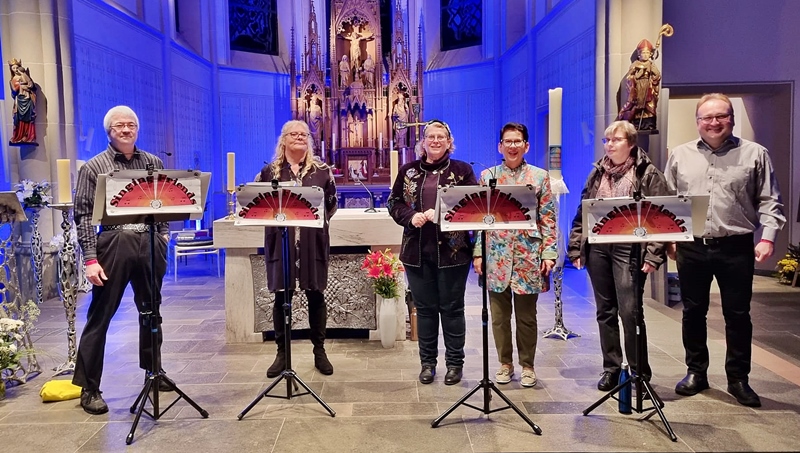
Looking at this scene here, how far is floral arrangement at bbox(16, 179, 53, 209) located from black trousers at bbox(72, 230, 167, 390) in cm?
326

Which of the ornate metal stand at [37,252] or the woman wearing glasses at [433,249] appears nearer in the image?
the woman wearing glasses at [433,249]

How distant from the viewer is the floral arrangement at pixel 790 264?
6.36 m

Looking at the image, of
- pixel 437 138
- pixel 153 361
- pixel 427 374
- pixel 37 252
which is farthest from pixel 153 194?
pixel 37 252

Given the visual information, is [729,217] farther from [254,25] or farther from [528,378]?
[254,25]

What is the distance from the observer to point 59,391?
3.30m

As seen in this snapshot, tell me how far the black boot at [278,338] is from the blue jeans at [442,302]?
31.6 inches

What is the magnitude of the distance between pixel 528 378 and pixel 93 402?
7.71ft

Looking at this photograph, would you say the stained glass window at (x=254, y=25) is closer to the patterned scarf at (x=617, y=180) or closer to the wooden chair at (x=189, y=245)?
the wooden chair at (x=189, y=245)

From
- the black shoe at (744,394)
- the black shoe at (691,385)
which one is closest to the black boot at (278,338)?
the black shoe at (691,385)

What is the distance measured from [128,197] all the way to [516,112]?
8107 millimetres

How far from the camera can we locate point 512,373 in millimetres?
3494

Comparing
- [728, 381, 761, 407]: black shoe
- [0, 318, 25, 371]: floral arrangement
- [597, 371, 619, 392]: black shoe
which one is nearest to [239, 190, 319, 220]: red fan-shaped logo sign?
[0, 318, 25, 371]: floral arrangement

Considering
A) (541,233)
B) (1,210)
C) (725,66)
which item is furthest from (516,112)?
(1,210)

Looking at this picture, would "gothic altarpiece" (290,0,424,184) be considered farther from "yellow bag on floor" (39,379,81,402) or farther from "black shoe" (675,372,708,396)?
"black shoe" (675,372,708,396)
